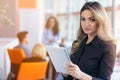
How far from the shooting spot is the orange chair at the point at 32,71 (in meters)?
4.34

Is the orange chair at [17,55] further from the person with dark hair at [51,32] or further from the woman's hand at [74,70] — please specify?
the woman's hand at [74,70]

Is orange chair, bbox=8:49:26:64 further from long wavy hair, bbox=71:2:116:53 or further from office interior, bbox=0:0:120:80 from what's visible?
long wavy hair, bbox=71:2:116:53

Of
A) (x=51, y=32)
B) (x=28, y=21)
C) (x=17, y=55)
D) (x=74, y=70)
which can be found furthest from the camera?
(x=28, y=21)

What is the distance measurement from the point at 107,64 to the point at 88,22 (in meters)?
0.32

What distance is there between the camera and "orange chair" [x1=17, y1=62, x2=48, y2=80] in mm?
4344

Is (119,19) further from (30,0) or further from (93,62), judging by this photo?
(30,0)

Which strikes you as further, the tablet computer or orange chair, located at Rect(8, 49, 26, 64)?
orange chair, located at Rect(8, 49, 26, 64)

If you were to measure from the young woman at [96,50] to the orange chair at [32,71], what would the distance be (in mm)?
2208

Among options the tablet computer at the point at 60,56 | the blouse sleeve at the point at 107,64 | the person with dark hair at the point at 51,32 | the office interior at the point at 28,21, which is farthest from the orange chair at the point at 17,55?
the blouse sleeve at the point at 107,64

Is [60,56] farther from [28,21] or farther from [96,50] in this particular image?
[28,21]

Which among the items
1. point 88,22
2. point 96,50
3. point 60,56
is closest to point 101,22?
point 88,22

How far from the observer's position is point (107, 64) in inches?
79.8

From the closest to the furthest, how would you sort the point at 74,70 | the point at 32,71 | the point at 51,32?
the point at 74,70
the point at 32,71
the point at 51,32

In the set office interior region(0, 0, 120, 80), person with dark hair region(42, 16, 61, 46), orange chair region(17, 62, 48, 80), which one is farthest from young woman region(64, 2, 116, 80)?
person with dark hair region(42, 16, 61, 46)
